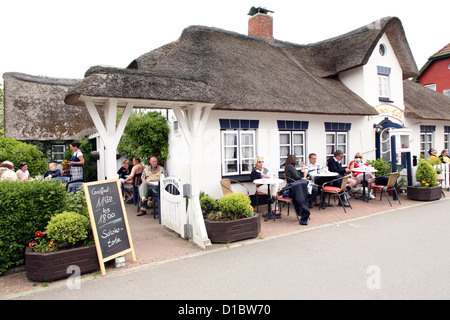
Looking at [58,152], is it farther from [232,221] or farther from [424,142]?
[424,142]

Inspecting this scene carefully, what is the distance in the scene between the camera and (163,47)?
33.0 feet

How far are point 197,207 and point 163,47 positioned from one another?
6.42m

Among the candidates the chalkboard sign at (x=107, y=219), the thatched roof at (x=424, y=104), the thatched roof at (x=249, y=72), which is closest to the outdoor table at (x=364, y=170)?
the thatched roof at (x=249, y=72)

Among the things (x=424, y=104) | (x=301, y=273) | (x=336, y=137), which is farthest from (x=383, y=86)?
(x=301, y=273)

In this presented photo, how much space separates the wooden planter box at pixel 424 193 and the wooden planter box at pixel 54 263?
985cm

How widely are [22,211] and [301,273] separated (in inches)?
164

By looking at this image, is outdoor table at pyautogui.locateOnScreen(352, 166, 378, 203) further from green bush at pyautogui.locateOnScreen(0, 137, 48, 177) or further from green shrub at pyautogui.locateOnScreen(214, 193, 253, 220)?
green bush at pyautogui.locateOnScreen(0, 137, 48, 177)

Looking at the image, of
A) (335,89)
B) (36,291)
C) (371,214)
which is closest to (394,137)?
(335,89)

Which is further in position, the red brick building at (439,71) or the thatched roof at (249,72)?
the red brick building at (439,71)

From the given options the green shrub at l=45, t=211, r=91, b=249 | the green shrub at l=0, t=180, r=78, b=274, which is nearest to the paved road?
the green shrub at l=45, t=211, r=91, b=249

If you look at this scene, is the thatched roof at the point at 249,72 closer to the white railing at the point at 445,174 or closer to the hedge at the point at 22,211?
the hedge at the point at 22,211

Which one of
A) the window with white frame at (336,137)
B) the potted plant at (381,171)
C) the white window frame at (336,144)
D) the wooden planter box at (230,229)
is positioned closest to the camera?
the wooden planter box at (230,229)

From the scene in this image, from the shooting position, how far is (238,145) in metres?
9.05

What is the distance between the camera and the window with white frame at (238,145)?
8.84m
